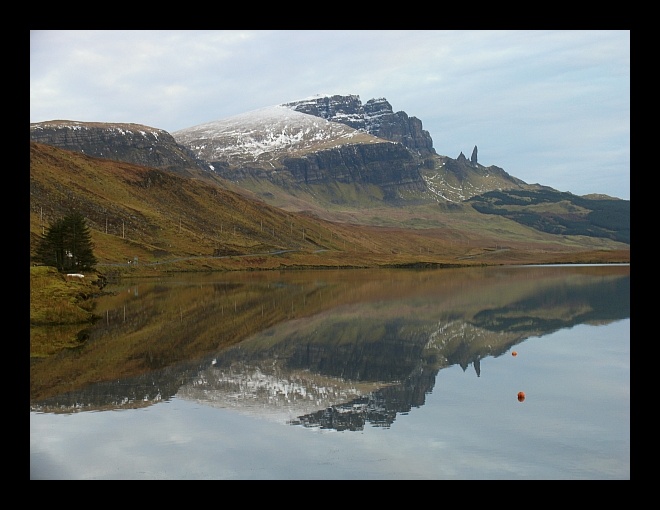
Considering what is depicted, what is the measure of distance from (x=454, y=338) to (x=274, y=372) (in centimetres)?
2101

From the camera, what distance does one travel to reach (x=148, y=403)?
3375cm

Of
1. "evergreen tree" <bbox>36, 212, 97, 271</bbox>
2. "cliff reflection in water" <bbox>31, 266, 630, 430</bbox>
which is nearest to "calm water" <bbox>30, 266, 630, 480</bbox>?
"cliff reflection in water" <bbox>31, 266, 630, 430</bbox>

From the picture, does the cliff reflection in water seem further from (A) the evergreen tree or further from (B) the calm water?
(A) the evergreen tree

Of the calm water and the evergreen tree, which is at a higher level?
the evergreen tree

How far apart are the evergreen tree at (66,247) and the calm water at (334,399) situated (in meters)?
41.9

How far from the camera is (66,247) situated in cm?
11081

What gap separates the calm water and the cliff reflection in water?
0.21 m

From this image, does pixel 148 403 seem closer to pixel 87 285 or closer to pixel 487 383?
pixel 487 383

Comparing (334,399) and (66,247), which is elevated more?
(66,247)

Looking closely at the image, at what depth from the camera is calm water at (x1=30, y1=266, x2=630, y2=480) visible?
24.4 meters

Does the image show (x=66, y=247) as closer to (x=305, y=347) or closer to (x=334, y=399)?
(x=305, y=347)

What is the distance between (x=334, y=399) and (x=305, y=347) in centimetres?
1815

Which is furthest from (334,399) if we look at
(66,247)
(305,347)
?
(66,247)
